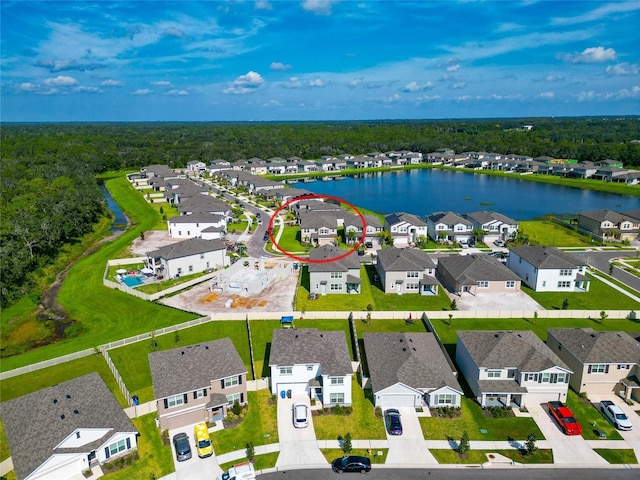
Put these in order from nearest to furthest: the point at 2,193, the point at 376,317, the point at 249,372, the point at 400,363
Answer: the point at 400,363 < the point at 249,372 < the point at 376,317 < the point at 2,193

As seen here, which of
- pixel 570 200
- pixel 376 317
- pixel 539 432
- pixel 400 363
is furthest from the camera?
pixel 570 200

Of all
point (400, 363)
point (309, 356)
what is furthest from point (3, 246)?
point (400, 363)

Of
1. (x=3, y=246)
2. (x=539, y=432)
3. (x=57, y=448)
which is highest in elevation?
(x=3, y=246)

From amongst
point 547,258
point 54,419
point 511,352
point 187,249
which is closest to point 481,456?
point 511,352

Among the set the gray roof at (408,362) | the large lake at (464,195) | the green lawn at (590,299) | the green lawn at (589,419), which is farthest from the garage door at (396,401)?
the large lake at (464,195)

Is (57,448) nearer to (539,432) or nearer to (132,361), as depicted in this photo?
(132,361)

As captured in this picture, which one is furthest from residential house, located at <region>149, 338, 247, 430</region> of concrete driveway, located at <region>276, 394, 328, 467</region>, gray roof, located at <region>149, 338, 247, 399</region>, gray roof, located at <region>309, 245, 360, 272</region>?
gray roof, located at <region>309, 245, 360, 272</region>

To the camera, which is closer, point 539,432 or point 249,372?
point 539,432
